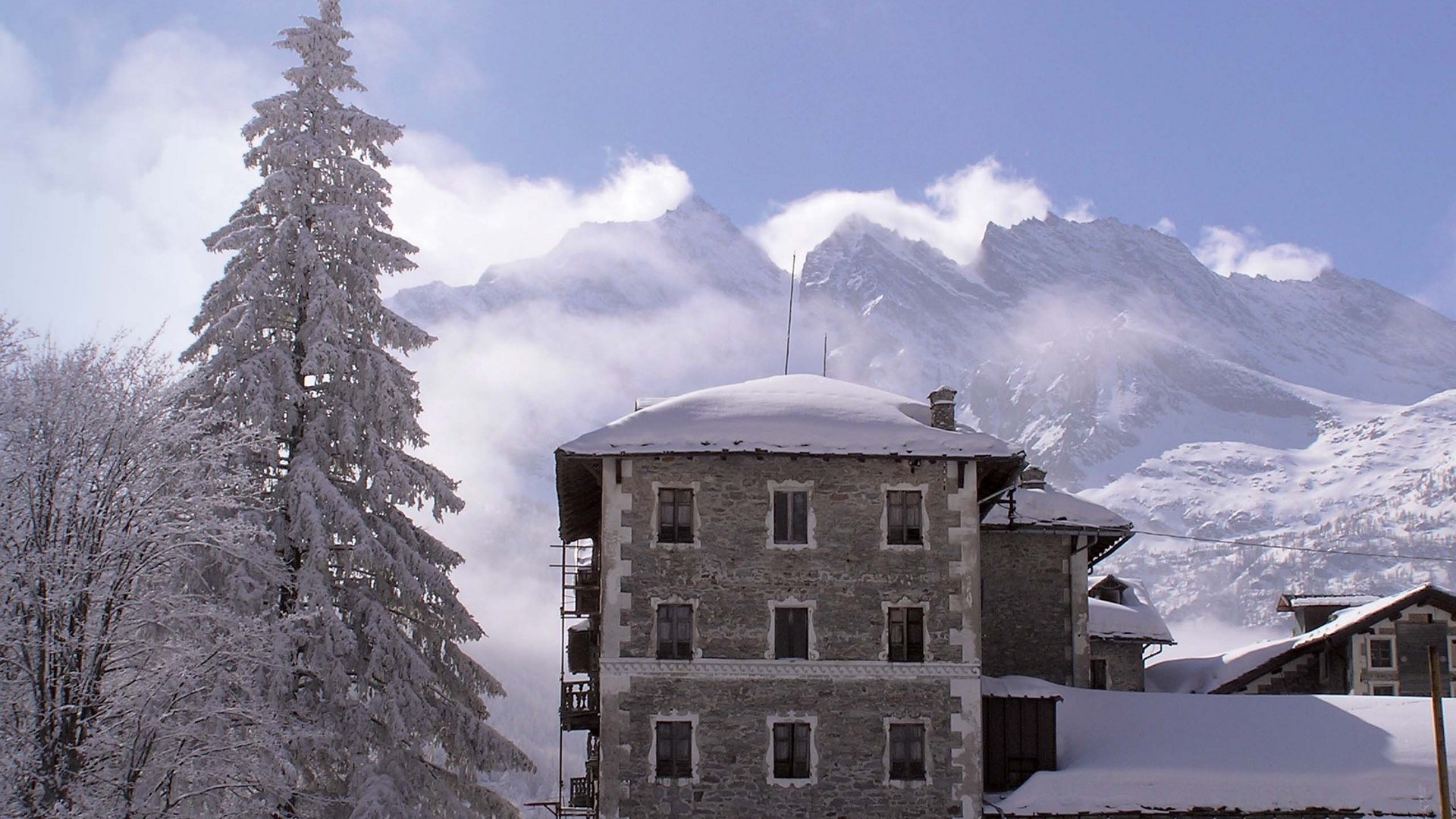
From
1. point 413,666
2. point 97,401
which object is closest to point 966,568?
point 413,666

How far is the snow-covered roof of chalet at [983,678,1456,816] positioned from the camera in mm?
30734

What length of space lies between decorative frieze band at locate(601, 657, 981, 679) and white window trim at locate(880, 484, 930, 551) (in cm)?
261

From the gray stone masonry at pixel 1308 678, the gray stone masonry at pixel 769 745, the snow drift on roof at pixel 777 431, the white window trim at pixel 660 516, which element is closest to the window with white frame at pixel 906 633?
the gray stone masonry at pixel 769 745

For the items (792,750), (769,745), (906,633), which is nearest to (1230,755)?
(906,633)

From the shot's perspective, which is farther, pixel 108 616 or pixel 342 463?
pixel 342 463

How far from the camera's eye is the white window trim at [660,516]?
3181 cm

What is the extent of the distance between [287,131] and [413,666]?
12599 mm

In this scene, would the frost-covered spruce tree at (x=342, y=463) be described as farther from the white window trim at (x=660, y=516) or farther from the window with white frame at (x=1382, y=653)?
the window with white frame at (x=1382, y=653)

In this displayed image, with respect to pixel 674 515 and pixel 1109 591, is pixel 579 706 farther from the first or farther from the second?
pixel 1109 591

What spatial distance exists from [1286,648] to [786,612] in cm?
2636

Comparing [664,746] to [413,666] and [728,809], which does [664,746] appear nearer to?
[728,809]

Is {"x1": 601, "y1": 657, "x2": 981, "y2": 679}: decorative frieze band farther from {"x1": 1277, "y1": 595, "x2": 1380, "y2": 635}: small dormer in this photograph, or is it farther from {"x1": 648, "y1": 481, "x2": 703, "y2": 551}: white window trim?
{"x1": 1277, "y1": 595, "x2": 1380, "y2": 635}: small dormer

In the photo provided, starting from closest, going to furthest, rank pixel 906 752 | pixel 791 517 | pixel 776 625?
pixel 906 752, pixel 776 625, pixel 791 517

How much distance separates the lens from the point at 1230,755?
32.5m
